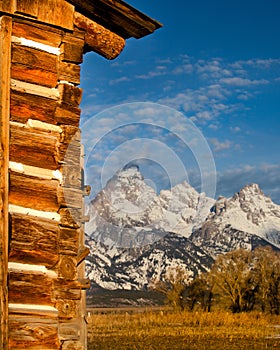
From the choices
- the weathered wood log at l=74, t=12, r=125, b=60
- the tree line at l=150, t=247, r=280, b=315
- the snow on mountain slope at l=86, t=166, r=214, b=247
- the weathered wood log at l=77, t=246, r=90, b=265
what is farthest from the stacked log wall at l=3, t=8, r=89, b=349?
the tree line at l=150, t=247, r=280, b=315

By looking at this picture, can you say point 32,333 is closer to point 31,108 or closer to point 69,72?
point 31,108

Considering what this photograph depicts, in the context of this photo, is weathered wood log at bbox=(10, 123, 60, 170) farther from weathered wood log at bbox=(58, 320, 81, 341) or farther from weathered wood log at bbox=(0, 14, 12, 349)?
weathered wood log at bbox=(58, 320, 81, 341)

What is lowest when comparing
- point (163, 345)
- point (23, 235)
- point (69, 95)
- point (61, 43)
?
point (163, 345)

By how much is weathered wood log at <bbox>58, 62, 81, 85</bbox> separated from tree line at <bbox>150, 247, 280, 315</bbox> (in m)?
41.7

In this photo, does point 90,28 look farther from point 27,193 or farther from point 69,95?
point 27,193

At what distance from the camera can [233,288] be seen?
158 feet

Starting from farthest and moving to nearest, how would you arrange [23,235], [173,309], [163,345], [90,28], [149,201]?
[173,309] → [163,345] → [149,201] → [90,28] → [23,235]

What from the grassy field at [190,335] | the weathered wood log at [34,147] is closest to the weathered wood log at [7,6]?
the weathered wood log at [34,147]

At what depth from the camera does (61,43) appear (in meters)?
7.39

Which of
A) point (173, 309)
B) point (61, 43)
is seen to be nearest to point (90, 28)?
point (61, 43)

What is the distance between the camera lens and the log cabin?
6.54 meters

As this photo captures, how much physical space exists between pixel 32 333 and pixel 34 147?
1844 millimetres

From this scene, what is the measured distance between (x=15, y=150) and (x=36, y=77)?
2.75 ft

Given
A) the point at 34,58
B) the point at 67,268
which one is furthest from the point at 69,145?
the point at 67,268
